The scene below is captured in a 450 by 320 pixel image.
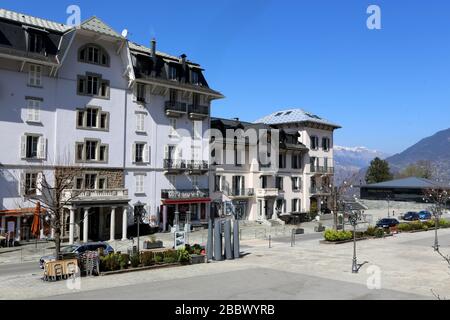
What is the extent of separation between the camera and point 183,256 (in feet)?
92.0

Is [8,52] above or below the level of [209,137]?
above

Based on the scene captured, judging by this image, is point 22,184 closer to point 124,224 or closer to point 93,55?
point 124,224

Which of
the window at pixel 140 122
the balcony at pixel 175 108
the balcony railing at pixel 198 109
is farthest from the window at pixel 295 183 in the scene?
the window at pixel 140 122

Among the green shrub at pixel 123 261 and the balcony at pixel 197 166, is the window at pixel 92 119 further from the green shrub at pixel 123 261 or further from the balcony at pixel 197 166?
the green shrub at pixel 123 261

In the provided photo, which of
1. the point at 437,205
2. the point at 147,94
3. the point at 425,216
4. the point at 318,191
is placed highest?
the point at 147,94

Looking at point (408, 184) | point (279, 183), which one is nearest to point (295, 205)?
point (279, 183)

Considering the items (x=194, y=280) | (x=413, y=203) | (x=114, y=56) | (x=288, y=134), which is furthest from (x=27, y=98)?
(x=413, y=203)

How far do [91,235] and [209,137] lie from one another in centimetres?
1736

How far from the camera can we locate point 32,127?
3900 cm

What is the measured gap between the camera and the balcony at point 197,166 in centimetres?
5024

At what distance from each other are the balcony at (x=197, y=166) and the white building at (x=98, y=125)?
0.12 metres

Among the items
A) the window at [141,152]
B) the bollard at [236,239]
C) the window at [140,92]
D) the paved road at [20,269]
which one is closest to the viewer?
the paved road at [20,269]

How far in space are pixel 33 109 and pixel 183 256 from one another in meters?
20.0
